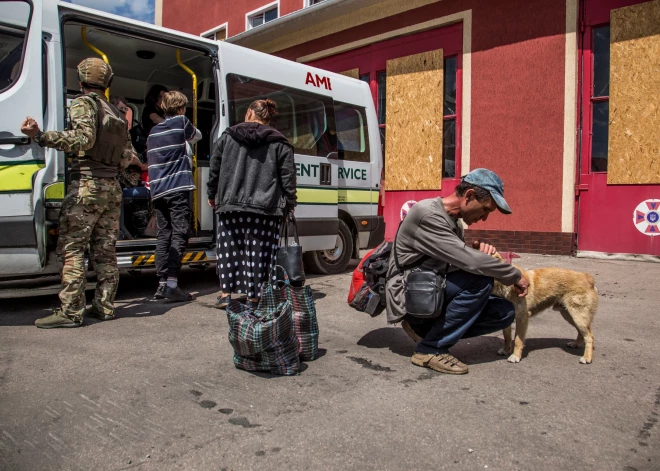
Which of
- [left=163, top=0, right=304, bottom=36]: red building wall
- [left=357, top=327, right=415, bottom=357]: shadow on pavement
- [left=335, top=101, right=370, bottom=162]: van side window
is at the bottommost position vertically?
[left=357, top=327, right=415, bottom=357]: shadow on pavement

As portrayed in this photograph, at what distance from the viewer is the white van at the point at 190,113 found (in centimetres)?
461

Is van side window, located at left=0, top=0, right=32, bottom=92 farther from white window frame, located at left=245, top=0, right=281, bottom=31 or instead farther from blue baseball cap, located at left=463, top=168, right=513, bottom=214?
white window frame, located at left=245, top=0, right=281, bottom=31

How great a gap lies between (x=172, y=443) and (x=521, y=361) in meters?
2.34

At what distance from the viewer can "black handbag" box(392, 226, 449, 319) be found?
338 centimetres

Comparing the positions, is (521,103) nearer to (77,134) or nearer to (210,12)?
(77,134)

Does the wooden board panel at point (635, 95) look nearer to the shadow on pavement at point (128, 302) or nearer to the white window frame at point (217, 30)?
the shadow on pavement at point (128, 302)

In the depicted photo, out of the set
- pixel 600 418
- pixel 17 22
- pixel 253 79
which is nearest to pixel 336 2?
pixel 253 79

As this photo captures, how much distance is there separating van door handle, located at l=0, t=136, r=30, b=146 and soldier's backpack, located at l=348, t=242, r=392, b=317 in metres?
2.88

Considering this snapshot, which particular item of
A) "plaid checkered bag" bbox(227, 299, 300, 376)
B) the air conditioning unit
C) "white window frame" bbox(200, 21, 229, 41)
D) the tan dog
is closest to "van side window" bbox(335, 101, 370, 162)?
the air conditioning unit

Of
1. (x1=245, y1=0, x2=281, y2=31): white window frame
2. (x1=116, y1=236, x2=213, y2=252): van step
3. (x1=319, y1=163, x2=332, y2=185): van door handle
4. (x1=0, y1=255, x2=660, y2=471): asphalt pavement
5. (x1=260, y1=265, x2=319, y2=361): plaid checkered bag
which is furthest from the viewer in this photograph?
(x1=245, y1=0, x2=281, y2=31): white window frame

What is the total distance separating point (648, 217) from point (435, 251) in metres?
6.38

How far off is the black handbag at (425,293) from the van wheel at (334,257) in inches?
154

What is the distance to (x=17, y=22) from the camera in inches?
184

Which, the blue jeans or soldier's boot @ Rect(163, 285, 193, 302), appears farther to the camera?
soldier's boot @ Rect(163, 285, 193, 302)
